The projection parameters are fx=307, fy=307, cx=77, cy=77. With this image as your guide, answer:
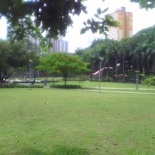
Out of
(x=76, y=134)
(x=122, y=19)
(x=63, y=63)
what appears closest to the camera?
(x=122, y=19)

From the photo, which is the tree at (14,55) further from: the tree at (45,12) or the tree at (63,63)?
the tree at (45,12)

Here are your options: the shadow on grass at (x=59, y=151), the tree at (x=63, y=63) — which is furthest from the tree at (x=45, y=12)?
the tree at (x=63, y=63)

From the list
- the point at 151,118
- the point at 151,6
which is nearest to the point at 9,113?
the point at 151,118

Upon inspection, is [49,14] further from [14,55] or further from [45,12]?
[14,55]

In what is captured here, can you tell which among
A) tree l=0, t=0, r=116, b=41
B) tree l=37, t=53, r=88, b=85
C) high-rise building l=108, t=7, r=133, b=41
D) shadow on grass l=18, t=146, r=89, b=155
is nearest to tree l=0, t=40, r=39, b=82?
tree l=37, t=53, r=88, b=85

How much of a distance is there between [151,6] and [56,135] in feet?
12.1

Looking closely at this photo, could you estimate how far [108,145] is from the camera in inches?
234

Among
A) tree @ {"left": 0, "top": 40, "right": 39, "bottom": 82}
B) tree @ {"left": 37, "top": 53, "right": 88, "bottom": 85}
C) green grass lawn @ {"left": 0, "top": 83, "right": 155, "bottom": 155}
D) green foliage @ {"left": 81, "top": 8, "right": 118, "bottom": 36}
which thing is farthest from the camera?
tree @ {"left": 0, "top": 40, "right": 39, "bottom": 82}

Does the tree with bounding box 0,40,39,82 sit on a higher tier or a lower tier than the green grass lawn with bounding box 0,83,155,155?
higher

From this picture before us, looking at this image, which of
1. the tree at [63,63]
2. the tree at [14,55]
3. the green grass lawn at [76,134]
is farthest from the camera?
the tree at [14,55]

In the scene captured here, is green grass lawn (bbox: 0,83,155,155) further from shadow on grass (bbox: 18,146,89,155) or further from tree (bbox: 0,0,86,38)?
tree (bbox: 0,0,86,38)

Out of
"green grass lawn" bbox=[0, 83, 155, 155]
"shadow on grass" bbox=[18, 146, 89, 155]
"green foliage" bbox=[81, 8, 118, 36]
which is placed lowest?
"shadow on grass" bbox=[18, 146, 89, 155]

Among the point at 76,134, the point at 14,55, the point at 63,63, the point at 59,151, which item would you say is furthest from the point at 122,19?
the point at 14,55

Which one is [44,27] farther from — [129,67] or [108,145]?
[129,67]
